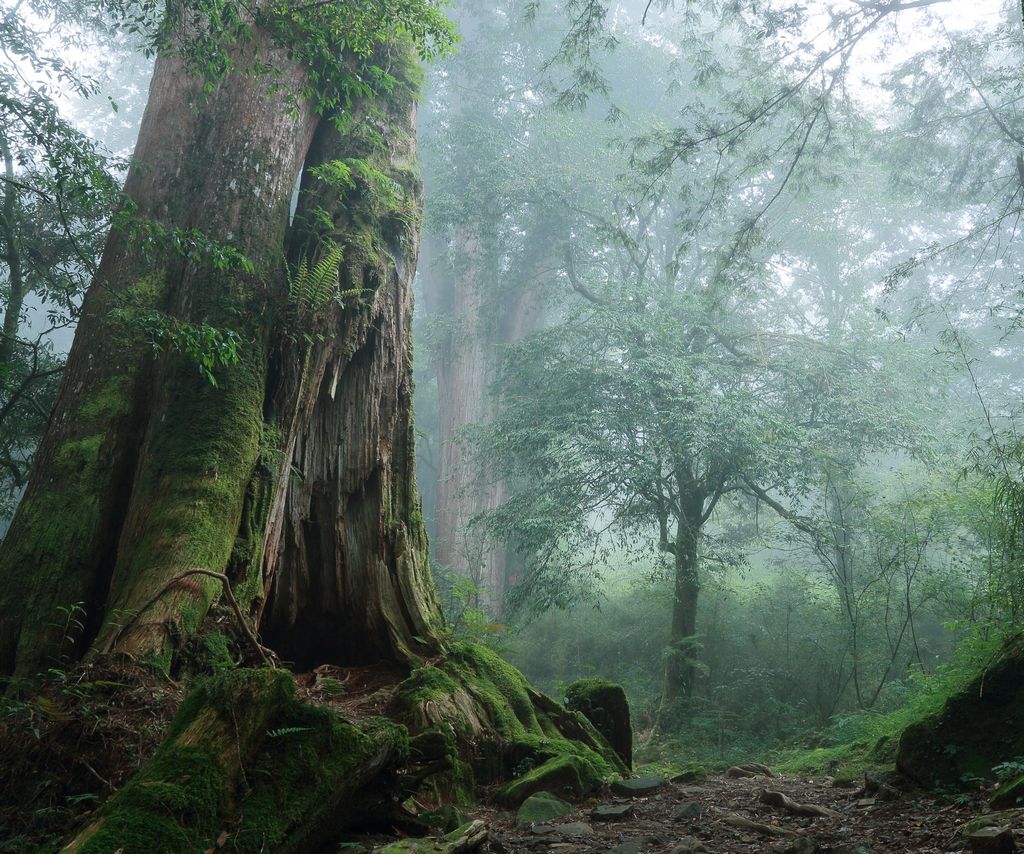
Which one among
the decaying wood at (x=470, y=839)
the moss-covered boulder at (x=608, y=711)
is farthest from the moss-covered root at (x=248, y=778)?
the moss-covered boulder at (x=608, y=711)

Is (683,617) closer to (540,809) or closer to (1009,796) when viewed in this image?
(540,809)

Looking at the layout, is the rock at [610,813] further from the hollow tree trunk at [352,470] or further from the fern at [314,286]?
the fern at [314,286]

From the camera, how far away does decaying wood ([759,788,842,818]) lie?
4.31 metres

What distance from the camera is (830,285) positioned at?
923 inches

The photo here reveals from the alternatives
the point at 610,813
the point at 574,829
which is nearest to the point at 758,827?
the point at 610,813

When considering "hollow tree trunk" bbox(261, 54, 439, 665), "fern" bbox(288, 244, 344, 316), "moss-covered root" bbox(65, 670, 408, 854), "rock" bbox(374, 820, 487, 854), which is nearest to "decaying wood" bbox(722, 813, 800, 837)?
"rock" bbox(374, 820, 487, 854)

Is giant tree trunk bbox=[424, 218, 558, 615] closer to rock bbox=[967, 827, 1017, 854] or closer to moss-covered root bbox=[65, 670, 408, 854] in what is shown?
moss-covered root bbox=[65, 670, 408, 854]

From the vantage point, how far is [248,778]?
2.88m

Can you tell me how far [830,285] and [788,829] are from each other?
21972mm

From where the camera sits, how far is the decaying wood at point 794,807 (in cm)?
431

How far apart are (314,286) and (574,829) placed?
395 centimetres

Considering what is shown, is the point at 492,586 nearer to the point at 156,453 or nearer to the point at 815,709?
the point at 815,709

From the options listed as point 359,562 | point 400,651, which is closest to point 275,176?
point 359,562

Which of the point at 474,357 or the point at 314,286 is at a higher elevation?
the point at 474,357
